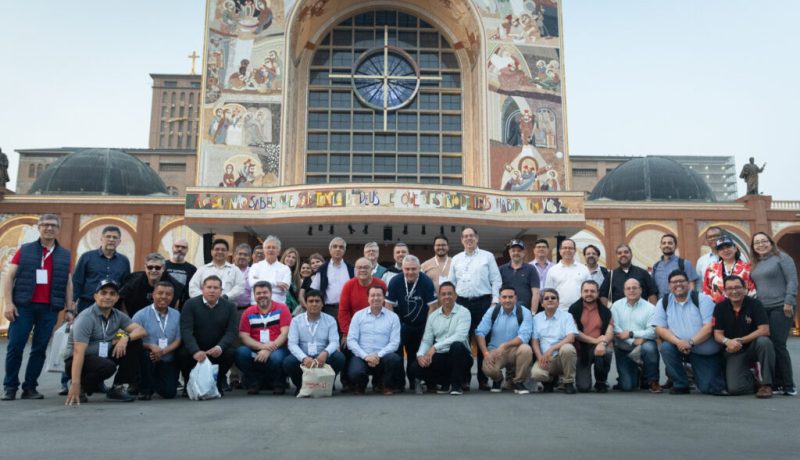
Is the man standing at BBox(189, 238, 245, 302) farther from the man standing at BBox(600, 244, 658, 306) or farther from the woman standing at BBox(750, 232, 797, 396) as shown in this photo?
the woman standing at BBox(750, 232, 797, 396)

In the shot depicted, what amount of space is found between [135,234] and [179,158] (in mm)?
23540

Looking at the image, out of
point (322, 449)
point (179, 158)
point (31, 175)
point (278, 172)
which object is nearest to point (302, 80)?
point (278, 172)

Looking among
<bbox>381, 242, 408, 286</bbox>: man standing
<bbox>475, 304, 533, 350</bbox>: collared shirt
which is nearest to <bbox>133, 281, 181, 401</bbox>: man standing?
<bbox>381, 242, 408, 286</bbox>: man standing

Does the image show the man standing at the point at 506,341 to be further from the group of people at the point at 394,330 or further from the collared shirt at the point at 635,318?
the collared shirt at the point at 635,318

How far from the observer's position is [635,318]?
293 inches

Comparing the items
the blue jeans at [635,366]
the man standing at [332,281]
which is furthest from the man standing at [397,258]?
the blue jeans at [635,366]

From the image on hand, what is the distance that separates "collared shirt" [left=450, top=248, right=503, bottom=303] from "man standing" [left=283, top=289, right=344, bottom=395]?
6.10 ft

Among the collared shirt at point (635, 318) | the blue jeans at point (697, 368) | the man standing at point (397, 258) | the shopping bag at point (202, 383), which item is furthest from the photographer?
the man standing at point (397, 258)

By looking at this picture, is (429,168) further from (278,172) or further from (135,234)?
(135,234)

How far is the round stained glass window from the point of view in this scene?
23.9 m

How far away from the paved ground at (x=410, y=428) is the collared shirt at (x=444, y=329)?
2.82 ft

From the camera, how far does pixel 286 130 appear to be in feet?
71.7

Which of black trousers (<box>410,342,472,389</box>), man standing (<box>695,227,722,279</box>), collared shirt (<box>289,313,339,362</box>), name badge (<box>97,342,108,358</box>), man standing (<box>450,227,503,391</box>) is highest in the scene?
man standing (<box>695,227,722,279</box>)

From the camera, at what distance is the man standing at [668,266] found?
26.2ft
